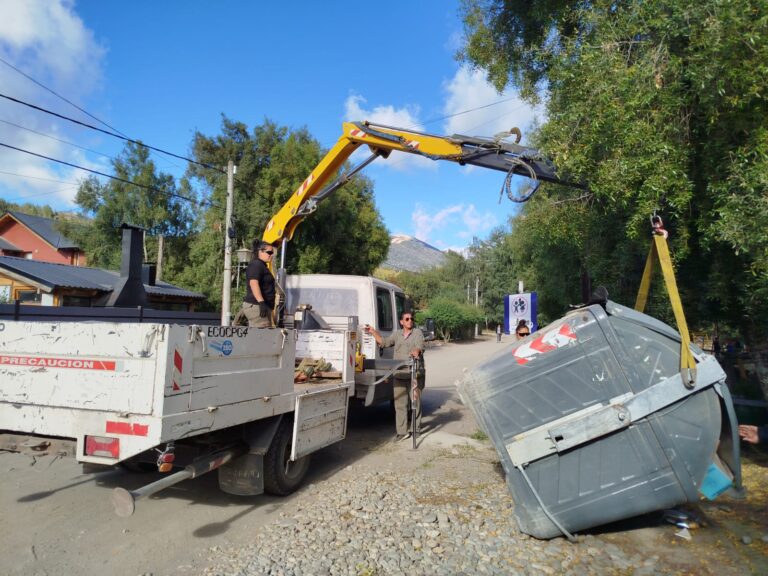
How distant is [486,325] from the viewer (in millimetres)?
65875

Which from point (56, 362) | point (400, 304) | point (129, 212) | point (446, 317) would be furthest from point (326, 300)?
point (446, 317)

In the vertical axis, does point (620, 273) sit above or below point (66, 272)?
below

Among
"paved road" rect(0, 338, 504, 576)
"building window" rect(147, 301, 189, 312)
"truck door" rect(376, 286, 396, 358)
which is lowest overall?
"paved road" rect(0, 338, 504, 576)

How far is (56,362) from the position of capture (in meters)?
4.00

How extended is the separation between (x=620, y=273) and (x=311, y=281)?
4.92 m

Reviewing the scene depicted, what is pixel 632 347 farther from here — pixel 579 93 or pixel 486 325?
pixel 486 325

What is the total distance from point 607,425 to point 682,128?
11.1 ft

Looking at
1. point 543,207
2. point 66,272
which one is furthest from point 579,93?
point 66,272

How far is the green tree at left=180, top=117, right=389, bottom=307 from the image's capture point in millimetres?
21906

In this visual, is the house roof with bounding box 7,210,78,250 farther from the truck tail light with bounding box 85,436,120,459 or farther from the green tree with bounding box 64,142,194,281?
the truck tail light with bounding box 85,436,120,459

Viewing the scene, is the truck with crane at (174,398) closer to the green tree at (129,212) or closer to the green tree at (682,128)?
the green tree at (682,128)

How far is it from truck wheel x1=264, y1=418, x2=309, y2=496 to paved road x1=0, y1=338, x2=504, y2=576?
149mm

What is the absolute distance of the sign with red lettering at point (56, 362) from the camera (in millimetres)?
3842

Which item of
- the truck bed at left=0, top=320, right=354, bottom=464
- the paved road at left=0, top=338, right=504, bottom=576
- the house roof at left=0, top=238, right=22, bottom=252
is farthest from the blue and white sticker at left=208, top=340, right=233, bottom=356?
the house roof at left=0, top=238, right=22, bottom=252
